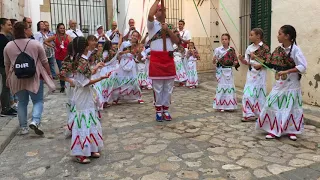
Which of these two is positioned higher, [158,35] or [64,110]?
[158,35]

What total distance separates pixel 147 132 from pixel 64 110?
2.71m

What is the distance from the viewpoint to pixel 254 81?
6.00 metres

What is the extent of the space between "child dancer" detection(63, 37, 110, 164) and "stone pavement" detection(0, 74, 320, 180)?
0.18 metres

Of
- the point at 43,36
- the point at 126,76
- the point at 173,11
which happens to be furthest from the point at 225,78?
the point at 173,11

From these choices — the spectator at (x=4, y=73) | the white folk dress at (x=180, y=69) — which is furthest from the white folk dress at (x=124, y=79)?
the white folk dress at (x=180, y=69)

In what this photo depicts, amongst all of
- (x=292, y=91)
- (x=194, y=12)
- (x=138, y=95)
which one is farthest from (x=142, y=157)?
(x=194, y=12)

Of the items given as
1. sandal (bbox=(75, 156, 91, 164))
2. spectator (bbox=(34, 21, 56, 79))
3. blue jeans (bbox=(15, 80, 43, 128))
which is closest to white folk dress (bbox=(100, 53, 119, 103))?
blue jeans (bbox=(15, 80, 43, 128))

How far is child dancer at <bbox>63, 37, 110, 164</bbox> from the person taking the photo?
4.13 metres

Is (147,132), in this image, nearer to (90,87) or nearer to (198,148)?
(198,148)

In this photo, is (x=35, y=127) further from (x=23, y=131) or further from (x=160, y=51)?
(x=160, y=51)

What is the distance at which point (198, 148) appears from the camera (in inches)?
179

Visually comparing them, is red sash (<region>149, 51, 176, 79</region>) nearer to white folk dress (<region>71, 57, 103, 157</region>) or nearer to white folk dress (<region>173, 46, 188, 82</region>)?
white folk dress (<region>71, 57, 103, 157</region>)

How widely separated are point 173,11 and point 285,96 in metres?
10.0

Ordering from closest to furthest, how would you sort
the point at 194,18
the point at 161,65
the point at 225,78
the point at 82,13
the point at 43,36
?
the point at 161,65, the point at 225,78, the point at 43,36, the point at 82,13, the point at 194,18
